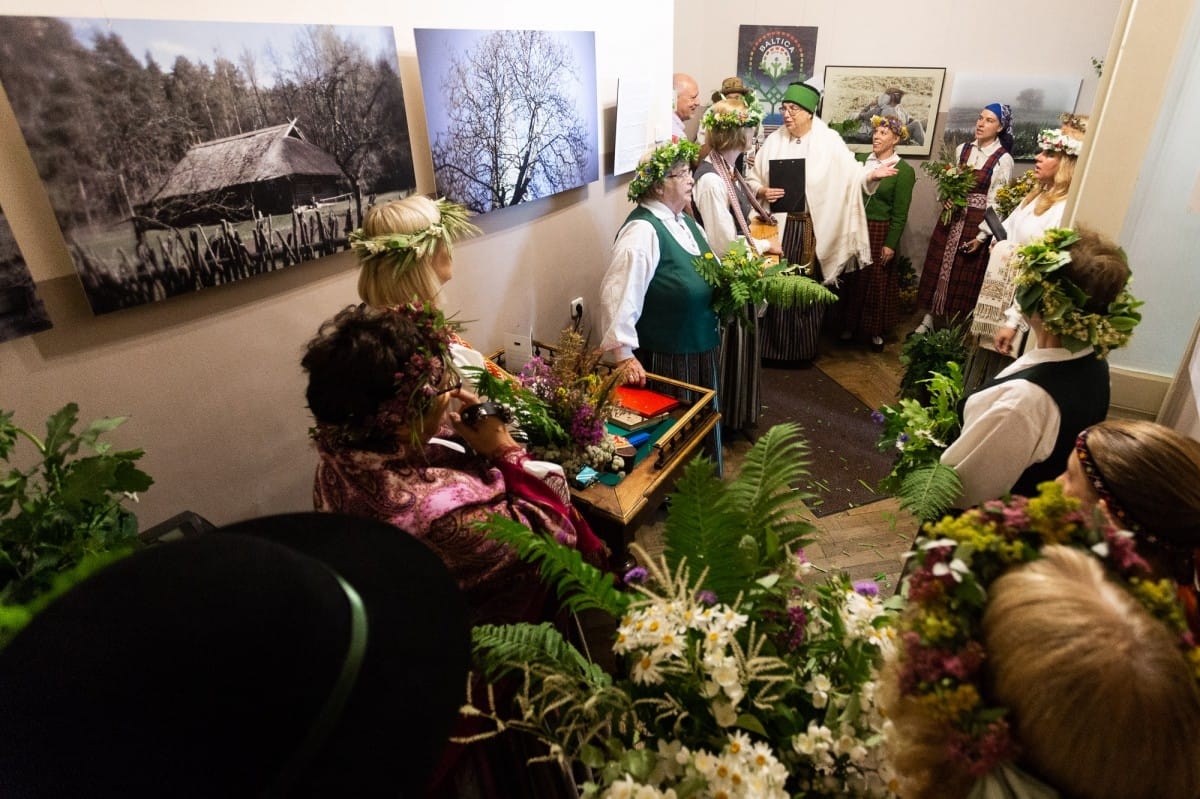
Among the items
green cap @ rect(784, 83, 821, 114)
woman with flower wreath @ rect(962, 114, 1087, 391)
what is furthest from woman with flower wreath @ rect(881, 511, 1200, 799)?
green cap @ rect(784, 83, 821, 114)

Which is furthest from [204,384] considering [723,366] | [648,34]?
[648,34]

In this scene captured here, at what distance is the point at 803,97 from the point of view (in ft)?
13.7

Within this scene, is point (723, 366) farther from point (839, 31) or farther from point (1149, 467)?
point (839, 31)

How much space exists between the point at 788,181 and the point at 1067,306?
2.91m

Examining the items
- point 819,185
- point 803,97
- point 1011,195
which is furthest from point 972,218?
point 803,97

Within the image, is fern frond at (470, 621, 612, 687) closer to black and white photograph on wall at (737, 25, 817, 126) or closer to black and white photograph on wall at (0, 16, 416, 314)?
black and white photograph on wall at (0, 16, 416, 314)

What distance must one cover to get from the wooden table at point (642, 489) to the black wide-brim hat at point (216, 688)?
1309 millimetres

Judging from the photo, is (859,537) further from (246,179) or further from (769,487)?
(246,179)

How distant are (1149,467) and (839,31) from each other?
197 inches

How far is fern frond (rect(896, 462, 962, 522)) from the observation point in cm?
174

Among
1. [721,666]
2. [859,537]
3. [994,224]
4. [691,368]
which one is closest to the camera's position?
[721,666]

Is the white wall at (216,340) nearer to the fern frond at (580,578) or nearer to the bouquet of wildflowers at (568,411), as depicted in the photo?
the bouquet of wildflowers at (568,411)

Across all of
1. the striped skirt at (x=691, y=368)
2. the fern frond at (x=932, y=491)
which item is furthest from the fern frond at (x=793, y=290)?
the fern frond at (x=932, y=491)

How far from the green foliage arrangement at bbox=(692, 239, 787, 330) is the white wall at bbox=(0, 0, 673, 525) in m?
0.93
